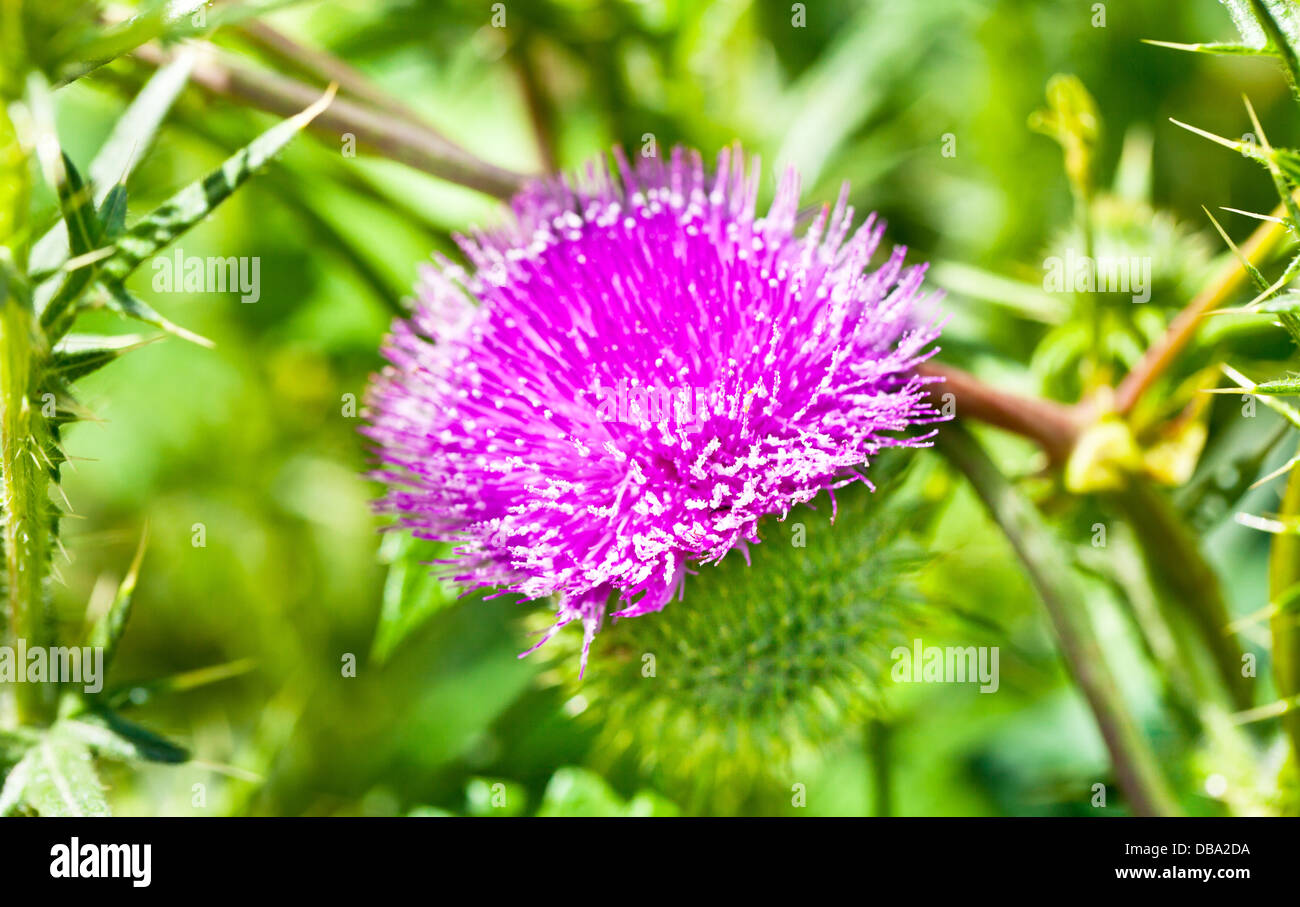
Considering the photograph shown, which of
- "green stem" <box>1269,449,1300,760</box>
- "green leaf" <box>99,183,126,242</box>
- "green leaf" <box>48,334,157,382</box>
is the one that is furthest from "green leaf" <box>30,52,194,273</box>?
"green stem" <box>1269,449,1300,760</box>

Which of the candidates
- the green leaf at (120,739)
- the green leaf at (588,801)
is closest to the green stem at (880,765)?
the green leaf at (588,801)

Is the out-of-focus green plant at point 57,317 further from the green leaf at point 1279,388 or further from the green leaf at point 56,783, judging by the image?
the green leaf at point 1279,388

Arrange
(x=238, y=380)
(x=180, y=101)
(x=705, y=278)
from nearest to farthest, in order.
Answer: (x=705, y=278) → (x=180, y=101) → (x=238, y=380)

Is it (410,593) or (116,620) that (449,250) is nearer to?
(410,593)

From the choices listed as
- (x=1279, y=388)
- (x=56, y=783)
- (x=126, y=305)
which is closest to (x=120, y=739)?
(x=56, y=783)
